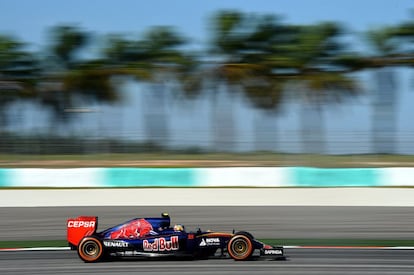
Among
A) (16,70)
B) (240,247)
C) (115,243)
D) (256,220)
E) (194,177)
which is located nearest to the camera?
(240,247)

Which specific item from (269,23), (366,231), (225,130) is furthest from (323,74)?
(366,231)

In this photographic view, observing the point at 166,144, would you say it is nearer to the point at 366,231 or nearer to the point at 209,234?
the point at 366,231

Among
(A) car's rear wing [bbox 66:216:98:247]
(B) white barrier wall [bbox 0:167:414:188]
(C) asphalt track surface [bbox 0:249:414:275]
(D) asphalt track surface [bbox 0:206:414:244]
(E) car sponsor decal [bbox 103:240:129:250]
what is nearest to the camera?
(C) asphalt track surface [bbox 0:249:414:275]

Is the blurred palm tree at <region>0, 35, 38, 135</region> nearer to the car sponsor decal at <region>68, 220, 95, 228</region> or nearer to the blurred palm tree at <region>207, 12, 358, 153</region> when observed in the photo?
the blurred palm tree at <region>207, 12, 358, 153</region>

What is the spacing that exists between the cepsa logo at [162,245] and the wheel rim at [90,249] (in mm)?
671

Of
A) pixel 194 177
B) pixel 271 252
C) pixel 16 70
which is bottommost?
pixel 271 252

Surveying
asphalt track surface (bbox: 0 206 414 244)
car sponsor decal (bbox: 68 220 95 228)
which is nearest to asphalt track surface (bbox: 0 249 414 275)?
car sponsor decal (bbox: 68 220 95 228)

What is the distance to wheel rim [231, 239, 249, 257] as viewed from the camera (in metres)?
10.0

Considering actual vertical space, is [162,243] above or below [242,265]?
above

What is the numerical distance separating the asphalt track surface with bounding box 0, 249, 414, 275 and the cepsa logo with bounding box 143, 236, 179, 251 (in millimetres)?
215

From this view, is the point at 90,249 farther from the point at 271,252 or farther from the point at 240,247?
the point at 271,252

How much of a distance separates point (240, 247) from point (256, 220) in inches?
211

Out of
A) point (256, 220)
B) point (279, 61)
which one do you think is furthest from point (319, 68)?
point (256, 220)

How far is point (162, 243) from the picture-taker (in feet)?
33.0
